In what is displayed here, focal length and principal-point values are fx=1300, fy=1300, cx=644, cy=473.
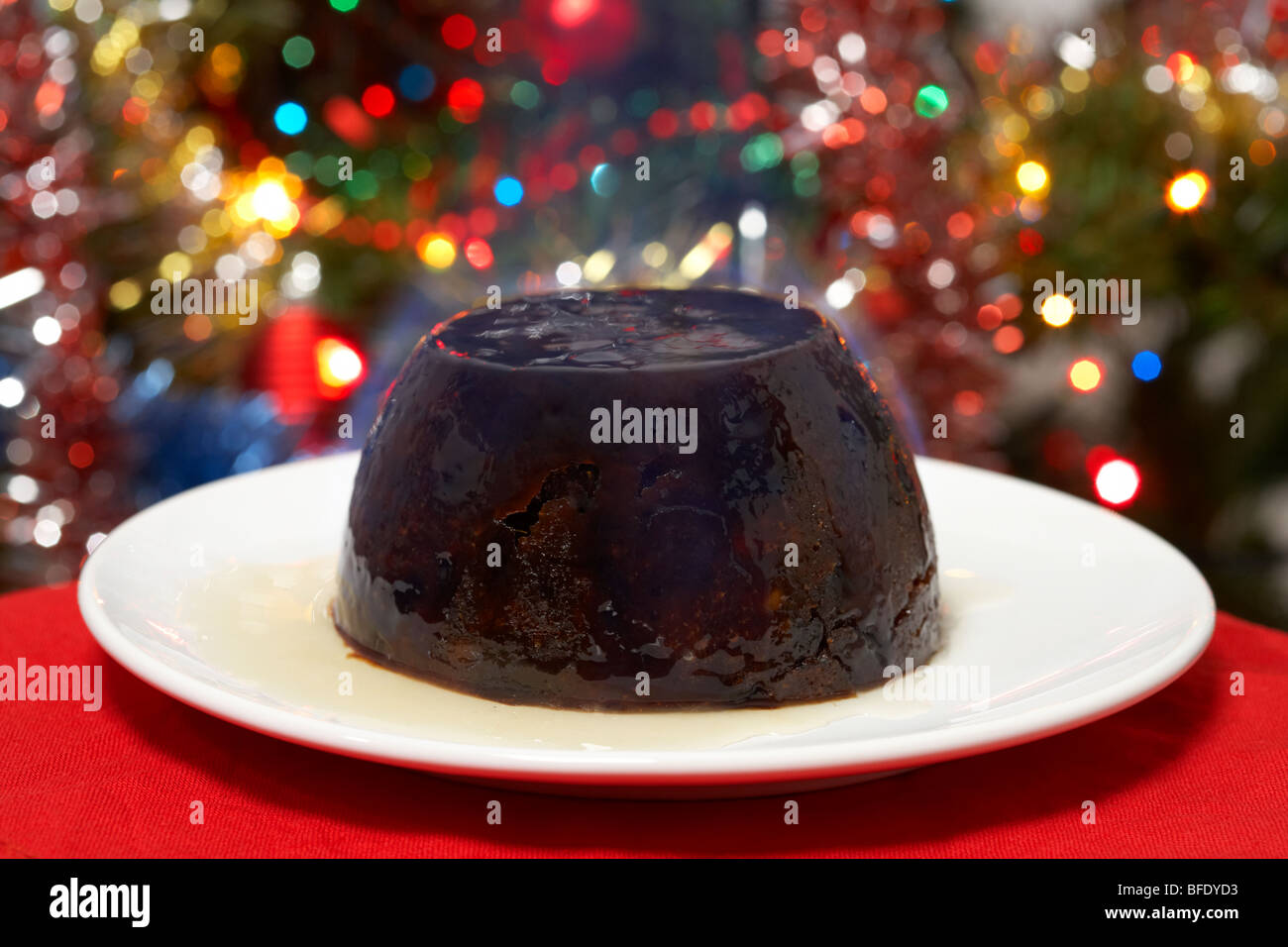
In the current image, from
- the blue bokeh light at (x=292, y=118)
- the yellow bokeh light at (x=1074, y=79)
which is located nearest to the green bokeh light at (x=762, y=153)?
the yellow bokeh light at (x=1074, y=79)

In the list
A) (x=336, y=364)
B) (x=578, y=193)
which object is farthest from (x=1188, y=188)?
(x=336, y=364)

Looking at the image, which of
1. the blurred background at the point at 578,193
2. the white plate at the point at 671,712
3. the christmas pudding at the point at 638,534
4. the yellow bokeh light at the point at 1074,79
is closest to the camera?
the white plate at the point at 671,712

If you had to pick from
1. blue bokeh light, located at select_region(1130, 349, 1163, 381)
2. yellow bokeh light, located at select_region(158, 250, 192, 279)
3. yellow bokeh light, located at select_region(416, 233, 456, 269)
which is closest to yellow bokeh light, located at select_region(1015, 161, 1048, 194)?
blue bokeh light, located at select_region(1130, 349, 1163, 381)

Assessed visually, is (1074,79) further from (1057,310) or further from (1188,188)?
(1057,310)

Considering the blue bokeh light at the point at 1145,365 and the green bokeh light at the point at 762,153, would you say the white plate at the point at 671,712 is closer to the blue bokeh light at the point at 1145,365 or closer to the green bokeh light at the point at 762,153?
the green bokeh light at the point at 762,153

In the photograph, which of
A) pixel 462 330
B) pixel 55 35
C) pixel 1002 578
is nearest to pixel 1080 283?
pixel 1002 578

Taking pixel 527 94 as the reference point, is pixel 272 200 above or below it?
below
